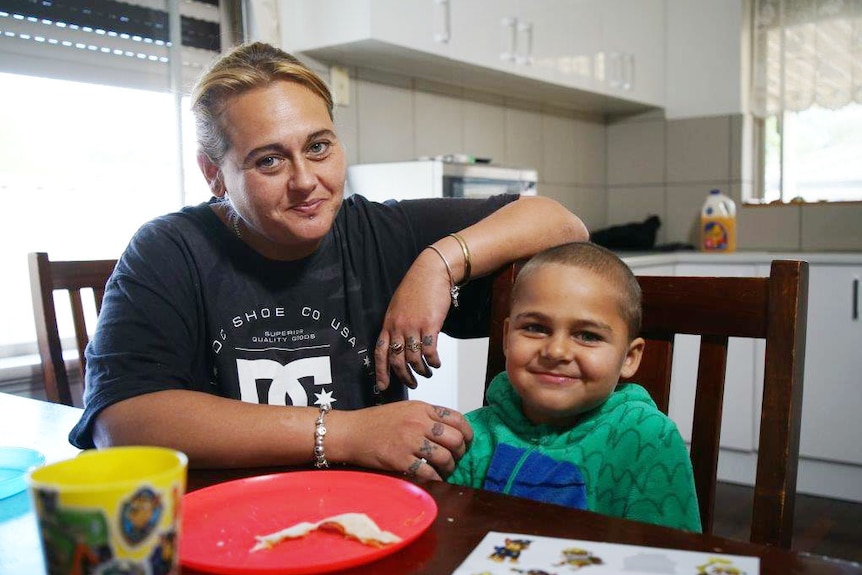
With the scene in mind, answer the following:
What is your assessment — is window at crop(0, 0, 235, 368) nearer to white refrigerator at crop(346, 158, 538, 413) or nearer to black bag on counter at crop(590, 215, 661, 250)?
white refrigerator at crop(346, 158, 538, 413)

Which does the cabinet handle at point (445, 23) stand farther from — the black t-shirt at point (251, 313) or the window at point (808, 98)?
the window at point (808, 98)

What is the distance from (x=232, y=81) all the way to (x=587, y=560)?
824 mm

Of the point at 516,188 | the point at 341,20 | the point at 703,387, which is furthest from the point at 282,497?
the point at 516,188

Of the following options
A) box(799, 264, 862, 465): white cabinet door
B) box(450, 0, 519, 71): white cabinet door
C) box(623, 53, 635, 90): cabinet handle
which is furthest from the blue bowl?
box(623, 53, 635, 90): cabinet handle

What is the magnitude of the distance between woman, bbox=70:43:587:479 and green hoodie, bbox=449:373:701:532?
162mm

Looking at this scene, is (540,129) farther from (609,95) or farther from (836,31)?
(836,31)

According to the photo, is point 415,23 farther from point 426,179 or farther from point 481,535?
point 481,535

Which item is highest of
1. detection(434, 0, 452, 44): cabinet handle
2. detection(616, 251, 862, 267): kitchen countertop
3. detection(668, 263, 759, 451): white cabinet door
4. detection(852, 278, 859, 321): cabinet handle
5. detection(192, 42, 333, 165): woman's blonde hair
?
detection(434, 0, 452, 44): cabinet handle

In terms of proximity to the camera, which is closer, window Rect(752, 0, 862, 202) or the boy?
the boy

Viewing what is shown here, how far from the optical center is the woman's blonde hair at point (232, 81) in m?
1.11

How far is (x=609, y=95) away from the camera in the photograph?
11.3 feet

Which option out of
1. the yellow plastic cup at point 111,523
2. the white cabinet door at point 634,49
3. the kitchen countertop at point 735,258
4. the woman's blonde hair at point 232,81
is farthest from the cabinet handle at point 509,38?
the yellow plastic cup at point 111,523

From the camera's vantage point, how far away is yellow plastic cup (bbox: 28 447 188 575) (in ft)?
1.31

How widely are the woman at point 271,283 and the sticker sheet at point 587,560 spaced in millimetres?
400
